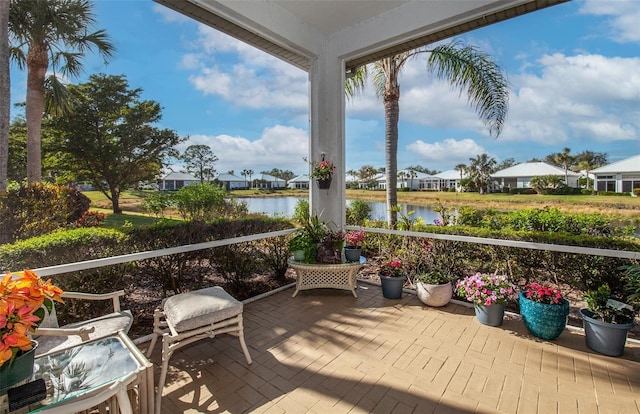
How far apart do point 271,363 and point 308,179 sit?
2943 millimetres

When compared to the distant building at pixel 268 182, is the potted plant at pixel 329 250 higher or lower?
lower

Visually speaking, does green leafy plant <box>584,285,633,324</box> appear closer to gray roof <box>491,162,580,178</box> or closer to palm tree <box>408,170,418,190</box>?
gray roof <box>491,162,580,178</box>

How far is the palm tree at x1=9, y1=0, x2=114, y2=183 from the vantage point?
2242mm

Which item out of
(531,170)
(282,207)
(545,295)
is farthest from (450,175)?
(282,207)

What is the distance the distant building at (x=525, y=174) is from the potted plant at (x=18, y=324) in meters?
4.27

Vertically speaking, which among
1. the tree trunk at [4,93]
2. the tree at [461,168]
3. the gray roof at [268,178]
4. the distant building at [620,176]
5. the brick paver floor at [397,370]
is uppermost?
the tree trunk at [4,93]

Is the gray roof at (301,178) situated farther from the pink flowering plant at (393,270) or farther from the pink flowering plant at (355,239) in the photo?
the pink flowering plant at (393,270)

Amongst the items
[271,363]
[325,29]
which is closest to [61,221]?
[271,363]

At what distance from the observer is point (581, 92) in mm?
3148

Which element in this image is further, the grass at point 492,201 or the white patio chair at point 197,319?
the grass at point 492,201

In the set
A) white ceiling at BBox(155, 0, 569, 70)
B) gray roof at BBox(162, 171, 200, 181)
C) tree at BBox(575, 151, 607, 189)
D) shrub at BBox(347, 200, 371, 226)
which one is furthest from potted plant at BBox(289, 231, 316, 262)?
tree at BBox(575, 151, 607, 189)

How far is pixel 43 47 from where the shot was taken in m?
2.33

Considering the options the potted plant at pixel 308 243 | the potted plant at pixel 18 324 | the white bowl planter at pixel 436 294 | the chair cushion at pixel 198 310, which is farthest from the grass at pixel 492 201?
the potted plant at pixel 18 324

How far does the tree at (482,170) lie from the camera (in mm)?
3791
